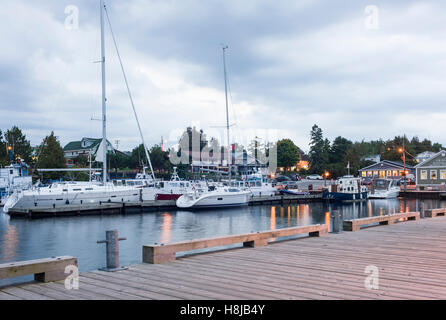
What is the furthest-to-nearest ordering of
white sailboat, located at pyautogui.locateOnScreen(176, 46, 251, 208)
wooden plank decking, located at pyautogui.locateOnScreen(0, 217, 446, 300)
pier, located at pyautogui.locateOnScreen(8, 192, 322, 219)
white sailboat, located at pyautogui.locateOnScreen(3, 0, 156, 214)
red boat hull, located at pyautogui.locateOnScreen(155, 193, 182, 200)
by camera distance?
1. red boat hull, located at pyautogui.locateOnScreen(155, 193, 182, 200)
2. white sailboat, located at pyautogui.locateOnScreen(176, 46, 251, 208)
3. white sailboat, located at pyautogui.locateOnScreen(3, 0, 156, 214)
4. pier, located at pyautogui.locateOnScreen(8, 192, 322, 219)
5. wooden plank decking, located at pyautogui.locateOnScreen(0, 217, 446, 300)

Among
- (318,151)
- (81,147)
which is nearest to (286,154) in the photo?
(318,151)

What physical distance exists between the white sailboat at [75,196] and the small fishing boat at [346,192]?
28.4 metres

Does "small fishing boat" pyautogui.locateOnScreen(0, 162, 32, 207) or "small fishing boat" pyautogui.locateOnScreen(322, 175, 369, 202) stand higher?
"small fishing boat" pyautogui.locateOnScreen(0, 162, 32, 207)

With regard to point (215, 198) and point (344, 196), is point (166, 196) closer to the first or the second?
point (215, 198)

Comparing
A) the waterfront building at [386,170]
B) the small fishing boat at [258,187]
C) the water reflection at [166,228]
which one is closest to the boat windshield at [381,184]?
the waterfront building at [386,170]

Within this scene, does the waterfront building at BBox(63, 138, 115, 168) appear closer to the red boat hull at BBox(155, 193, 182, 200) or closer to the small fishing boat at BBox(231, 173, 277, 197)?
the small fishing boat at BBox(231, 173, 277, 197)

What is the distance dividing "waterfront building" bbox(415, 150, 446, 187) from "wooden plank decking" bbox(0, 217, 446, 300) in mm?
69094

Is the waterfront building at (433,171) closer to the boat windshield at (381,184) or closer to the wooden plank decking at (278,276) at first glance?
the boat windshield at (381,184)

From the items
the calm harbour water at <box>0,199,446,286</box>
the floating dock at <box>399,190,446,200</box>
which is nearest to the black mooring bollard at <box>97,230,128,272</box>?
the calm harbour water at <box>0,199,446,286</box>

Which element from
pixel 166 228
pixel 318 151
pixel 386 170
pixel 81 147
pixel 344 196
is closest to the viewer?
pixel 166 228

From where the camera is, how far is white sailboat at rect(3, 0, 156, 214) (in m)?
40.0

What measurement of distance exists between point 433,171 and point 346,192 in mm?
24008

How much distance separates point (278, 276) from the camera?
23.4ft

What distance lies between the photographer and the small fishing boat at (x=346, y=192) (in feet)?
193
